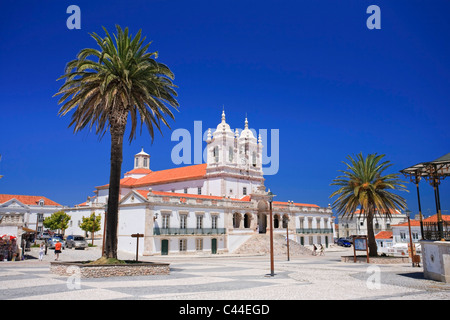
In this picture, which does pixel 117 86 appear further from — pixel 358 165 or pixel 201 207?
pixel 201 207

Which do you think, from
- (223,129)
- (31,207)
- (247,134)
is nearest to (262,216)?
(247,134)

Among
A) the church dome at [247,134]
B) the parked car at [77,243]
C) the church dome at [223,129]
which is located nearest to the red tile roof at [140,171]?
the church dome at [223,129]

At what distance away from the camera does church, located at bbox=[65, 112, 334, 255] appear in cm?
4391

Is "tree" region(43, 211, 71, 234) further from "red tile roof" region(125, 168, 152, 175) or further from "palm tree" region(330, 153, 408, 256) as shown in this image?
"palm tree" region(330, 153, 408, 256)

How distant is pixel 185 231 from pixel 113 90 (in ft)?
92.8

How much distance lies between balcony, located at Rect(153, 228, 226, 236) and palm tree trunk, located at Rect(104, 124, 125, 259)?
22.8 m

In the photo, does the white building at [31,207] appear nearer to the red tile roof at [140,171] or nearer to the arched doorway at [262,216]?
the red tile roof at [140,171]

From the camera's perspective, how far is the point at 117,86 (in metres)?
21.0

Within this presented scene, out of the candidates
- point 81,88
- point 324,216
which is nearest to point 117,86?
point 81,88

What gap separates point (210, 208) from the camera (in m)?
49.7

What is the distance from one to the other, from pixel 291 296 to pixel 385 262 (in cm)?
2312

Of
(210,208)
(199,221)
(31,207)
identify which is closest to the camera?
(199,221)

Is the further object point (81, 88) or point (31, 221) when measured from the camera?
point (31, 221)

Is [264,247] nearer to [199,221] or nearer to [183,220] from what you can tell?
[199,221]
